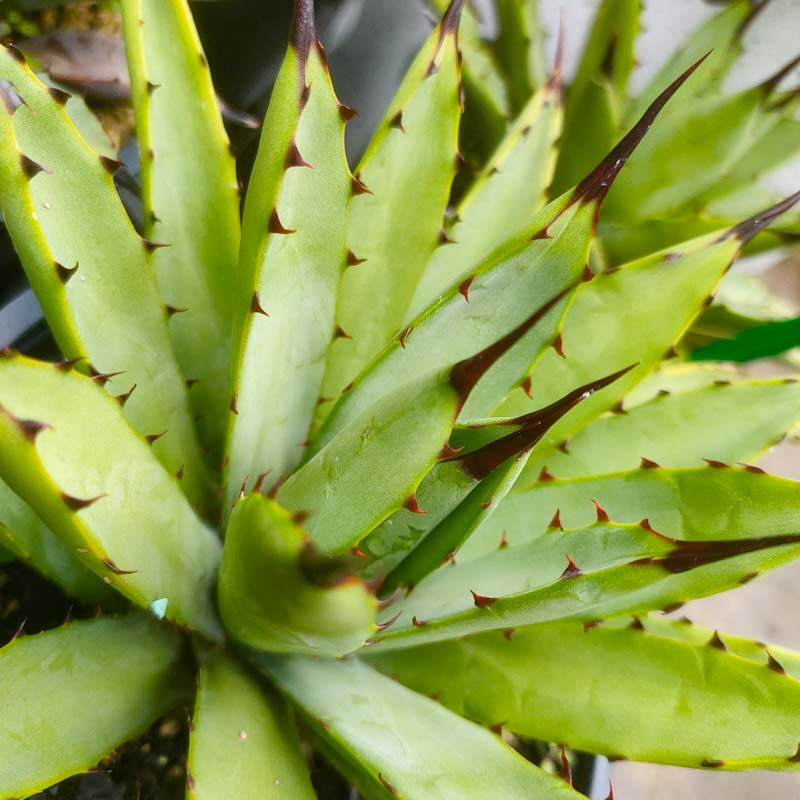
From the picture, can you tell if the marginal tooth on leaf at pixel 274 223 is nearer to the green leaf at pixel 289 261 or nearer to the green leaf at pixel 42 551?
the green leaf at pixel 289 261

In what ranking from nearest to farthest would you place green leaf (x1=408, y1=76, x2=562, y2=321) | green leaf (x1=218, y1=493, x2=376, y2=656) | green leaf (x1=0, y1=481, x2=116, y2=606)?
green leaf (x1=218, y1=493, x2=376, y2=656) → green leaf (x1=0, y1=481, x2=116, y2=606) → green leaf (x1=408, y1=76, x2=562, y2=321)

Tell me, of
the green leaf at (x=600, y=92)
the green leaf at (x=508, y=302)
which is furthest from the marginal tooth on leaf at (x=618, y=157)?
the green leaf at (x=600, y=92)

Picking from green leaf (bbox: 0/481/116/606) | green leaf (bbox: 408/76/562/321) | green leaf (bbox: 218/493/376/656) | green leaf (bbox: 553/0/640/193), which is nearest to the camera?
green leaf (bbox: 218/493/376/656)

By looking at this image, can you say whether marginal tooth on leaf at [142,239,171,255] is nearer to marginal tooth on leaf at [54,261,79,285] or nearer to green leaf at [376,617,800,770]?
marginal tooth on leaf at [54,261,79,285]

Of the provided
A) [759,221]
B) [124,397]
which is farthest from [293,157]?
[759,221]

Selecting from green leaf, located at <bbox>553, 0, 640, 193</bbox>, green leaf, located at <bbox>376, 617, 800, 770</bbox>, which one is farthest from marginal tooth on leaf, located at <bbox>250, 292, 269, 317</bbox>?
green leaf, located at <bbox>553, 0, 640, 193</bbox>

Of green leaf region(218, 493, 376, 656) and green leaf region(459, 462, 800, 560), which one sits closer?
green leaf region(218, 493, 376, 656)

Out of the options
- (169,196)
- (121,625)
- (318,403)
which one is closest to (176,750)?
(121,625)

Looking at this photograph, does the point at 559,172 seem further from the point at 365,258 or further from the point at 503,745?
the point at 503,745
